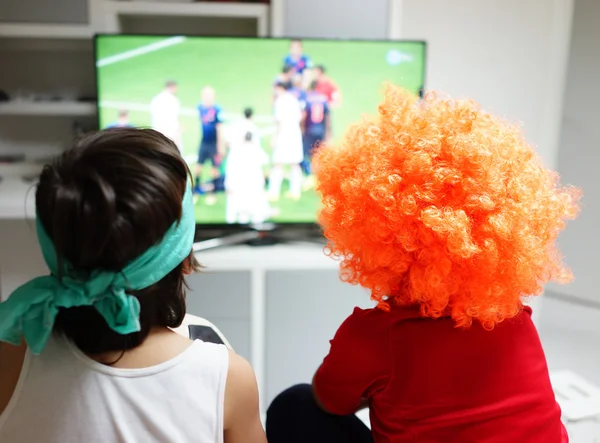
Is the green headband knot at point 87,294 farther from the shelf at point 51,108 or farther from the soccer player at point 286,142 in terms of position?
the shelf at point 51,108

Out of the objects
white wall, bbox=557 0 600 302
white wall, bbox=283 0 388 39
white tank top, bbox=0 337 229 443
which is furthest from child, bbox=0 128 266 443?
white wall, bbox=557 0 600 302

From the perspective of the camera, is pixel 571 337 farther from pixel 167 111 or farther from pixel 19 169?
pixel 19 169

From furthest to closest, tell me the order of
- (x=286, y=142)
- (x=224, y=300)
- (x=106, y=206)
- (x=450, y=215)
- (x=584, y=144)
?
(x=584, y=144)
(x=286, y=142)
(x=224, y=300)
(x=450, y=215)
(x=106, y=206)

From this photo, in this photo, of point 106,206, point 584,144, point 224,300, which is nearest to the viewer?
point 106,206

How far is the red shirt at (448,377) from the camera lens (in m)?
0.96

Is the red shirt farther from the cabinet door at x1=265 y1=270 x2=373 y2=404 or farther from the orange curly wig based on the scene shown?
the cabinet door at x1=265 y1=270 x2=373 y2=404

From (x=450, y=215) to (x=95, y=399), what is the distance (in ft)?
2.01

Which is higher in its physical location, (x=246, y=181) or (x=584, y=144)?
(x=584, y=144)

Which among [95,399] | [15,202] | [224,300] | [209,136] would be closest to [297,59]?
[209,136]

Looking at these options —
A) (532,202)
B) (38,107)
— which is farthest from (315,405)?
(38,107)

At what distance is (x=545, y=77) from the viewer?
2.61 m

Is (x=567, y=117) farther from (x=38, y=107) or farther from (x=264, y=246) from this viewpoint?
(x=38, y=107)

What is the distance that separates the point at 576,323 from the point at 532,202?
6.92ft

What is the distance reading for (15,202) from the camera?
2.19 m
